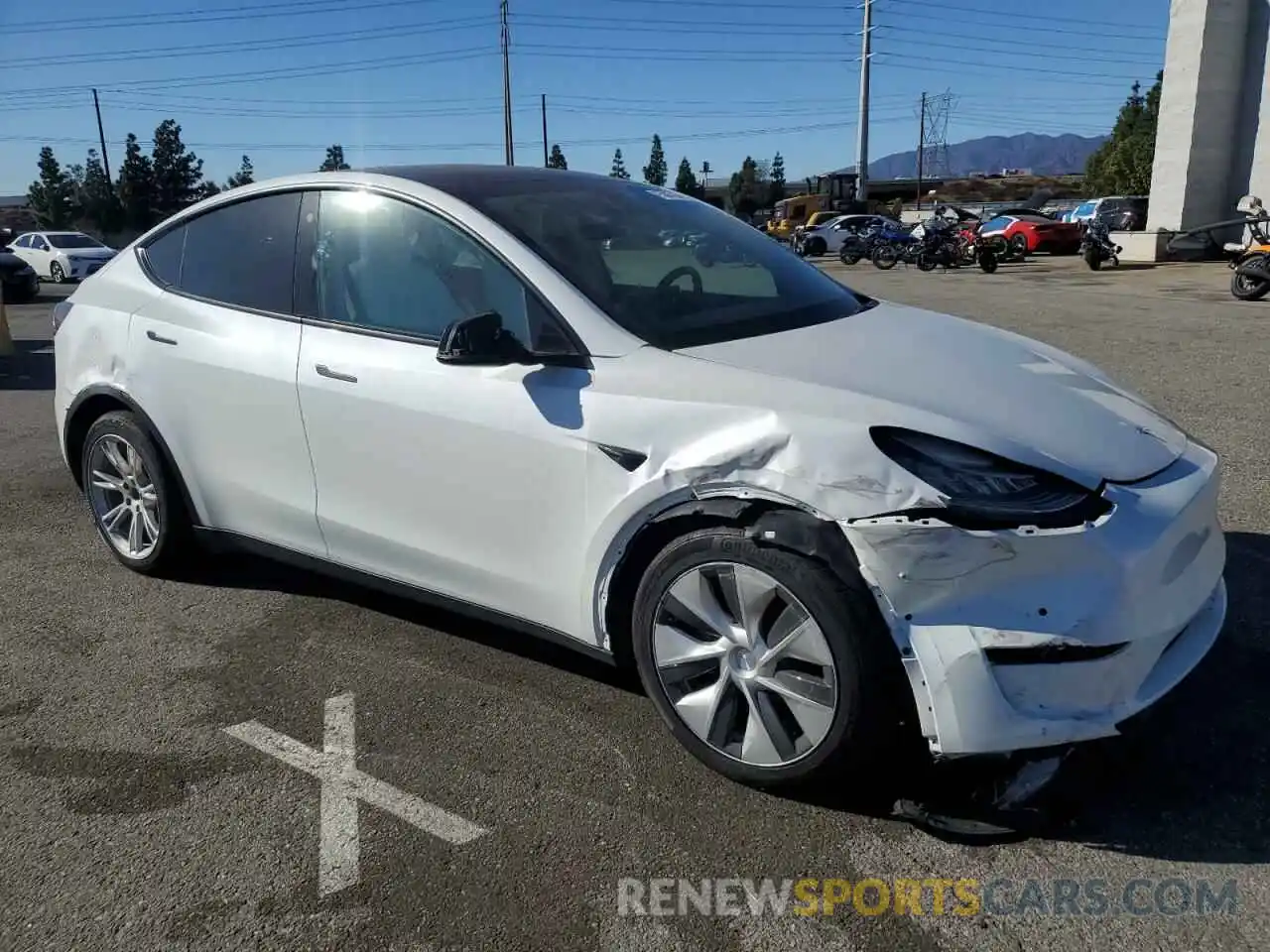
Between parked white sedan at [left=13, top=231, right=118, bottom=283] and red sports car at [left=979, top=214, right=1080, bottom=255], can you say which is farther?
red sports car at [left=979, top=214, right=1080, bottom=255]

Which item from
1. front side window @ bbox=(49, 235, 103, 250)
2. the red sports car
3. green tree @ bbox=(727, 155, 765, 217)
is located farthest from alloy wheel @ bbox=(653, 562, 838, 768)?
green tree @ bbox=(727, 155, 765, 217)

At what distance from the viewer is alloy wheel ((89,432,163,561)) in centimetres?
413

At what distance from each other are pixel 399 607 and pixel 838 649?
2115 millimetres

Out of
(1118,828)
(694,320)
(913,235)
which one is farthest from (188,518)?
(913,235)

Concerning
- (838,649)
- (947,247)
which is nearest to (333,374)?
(838,649)

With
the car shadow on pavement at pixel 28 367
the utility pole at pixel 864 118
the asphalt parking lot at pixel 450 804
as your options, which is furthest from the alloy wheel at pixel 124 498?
the utility pole at pixel 864 118

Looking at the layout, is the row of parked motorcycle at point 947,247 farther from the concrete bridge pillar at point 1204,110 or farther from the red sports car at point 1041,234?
the concrete bridge pillar at point 1204,110

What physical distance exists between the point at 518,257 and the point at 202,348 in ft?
4.71

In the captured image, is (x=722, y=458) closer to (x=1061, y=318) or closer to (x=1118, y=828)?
(x=1118, y=828)

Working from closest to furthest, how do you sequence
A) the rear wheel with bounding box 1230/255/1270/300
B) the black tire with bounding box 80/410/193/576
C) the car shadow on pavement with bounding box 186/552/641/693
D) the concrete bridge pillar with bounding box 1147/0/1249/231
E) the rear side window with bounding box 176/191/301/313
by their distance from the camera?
the car shadow on pavement with bounding box 186/552/641/693 → the rear side window with bounding box 176/191/301/313 → the black tire with bounding box 80/410/193/576 → the rear wheel with bounding box 1230/255/1270/300 → the concrete bridge pillar with bounding box 1147/0/1249/231

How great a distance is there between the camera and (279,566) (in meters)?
4.48

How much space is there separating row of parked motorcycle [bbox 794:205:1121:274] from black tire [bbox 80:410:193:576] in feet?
74.2

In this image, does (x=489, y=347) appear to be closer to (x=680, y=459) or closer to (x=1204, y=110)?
(x=680, y=459)

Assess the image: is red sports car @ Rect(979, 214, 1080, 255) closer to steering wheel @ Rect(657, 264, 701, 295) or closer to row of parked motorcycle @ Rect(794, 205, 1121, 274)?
row of parked motorcycle @ Rect(794, 205, 1121, 274)
